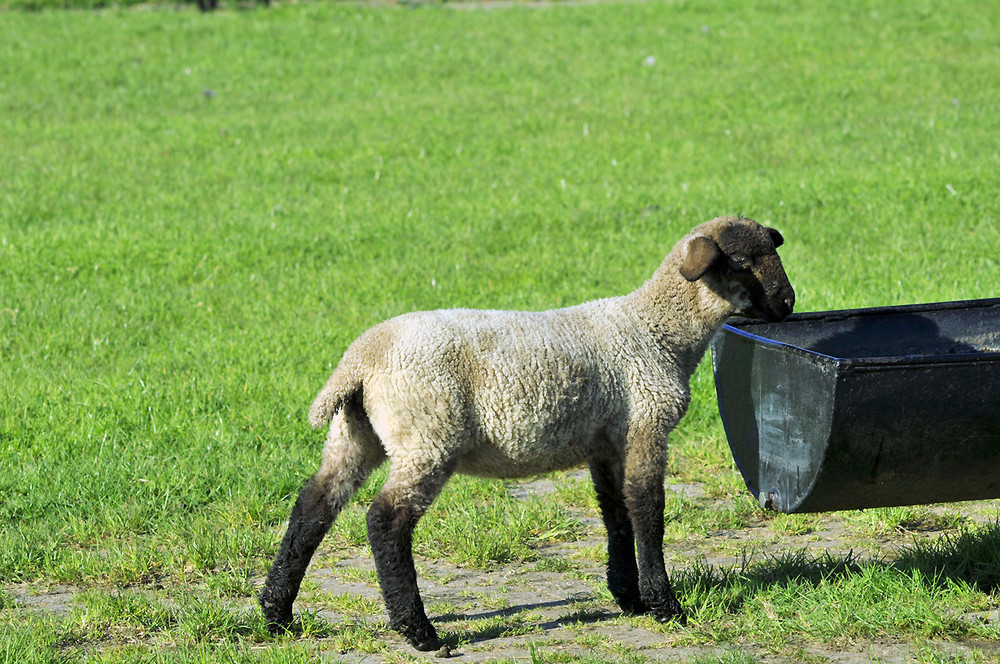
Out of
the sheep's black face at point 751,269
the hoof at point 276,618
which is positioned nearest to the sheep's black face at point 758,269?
A: the sheep's black face at point 751,269

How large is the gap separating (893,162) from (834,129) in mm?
1751

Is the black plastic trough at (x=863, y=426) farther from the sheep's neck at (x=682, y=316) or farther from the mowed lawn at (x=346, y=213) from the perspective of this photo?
the mowed lawn at (x=346, y=213)

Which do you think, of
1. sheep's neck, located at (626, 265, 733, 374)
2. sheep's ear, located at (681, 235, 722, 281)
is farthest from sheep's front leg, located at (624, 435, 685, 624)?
sheep's ear, located at (681, 235, 722, 281)

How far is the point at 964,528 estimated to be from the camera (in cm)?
609

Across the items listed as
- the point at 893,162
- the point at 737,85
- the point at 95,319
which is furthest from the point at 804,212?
the point at 95,319

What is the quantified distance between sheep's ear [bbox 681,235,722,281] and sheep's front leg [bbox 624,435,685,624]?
0.77 m

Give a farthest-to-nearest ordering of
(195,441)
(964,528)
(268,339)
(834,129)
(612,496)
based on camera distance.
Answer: (834,129) → (268,339) → (195,441) → (964,528) → (612,496)

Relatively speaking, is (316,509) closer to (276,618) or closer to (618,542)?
(276,618)

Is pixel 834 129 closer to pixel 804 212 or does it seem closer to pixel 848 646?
pixel 804 212

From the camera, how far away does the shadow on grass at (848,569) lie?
17.2 ft

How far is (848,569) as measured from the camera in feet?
17.5

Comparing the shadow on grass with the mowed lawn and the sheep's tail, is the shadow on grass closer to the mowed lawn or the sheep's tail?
the mowed lawn

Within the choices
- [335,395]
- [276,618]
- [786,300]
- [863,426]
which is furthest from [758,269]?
[276,618]

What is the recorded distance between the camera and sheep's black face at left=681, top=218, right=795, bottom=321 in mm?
5148
